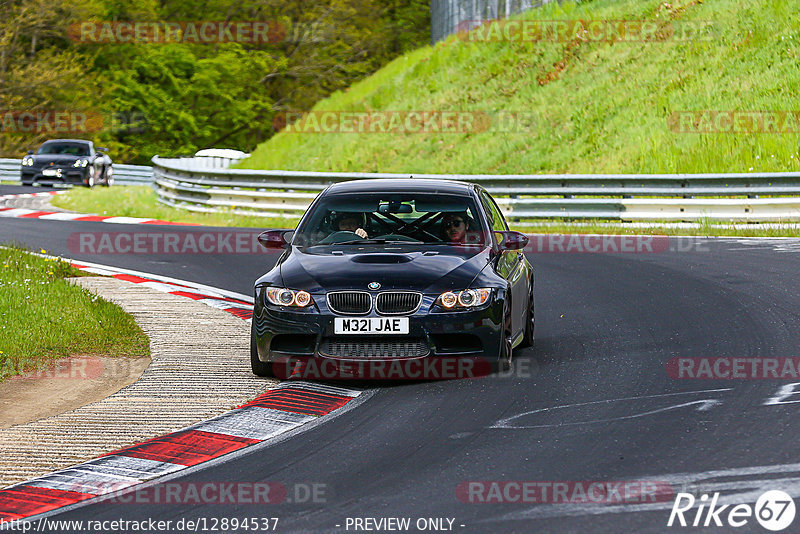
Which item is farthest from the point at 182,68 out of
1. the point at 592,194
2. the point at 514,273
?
the point at 514,273

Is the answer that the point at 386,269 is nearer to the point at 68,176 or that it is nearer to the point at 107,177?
the point at 68,176

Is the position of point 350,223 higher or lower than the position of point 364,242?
higher

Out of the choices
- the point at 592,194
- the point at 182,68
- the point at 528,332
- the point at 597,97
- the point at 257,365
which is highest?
the point at 182,68

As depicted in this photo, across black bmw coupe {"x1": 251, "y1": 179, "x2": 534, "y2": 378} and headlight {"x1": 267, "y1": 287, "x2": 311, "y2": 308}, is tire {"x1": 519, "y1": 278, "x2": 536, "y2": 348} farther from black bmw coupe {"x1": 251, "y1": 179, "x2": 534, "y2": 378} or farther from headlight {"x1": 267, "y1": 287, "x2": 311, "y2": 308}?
headlight {"x1": 267, "y1": 287, "x2": 311, "y2": 308}

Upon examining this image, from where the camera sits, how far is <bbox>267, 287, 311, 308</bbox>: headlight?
8.66 m

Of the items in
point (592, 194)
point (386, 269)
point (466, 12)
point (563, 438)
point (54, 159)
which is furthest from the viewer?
point (466, 12)

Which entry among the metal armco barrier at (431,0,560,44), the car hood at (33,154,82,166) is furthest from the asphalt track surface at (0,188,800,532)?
the car hood at (33,154,82,166)

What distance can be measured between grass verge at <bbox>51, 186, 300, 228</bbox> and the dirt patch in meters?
13.6

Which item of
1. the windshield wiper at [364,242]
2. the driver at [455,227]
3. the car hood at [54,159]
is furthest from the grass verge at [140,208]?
the windshield wiper at [364,242]

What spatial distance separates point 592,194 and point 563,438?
15902mm

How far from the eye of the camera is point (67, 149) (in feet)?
124

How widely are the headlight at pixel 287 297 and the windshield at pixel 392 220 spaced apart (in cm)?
93

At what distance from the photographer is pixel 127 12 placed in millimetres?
57969

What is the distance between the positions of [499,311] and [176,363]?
251 cm
